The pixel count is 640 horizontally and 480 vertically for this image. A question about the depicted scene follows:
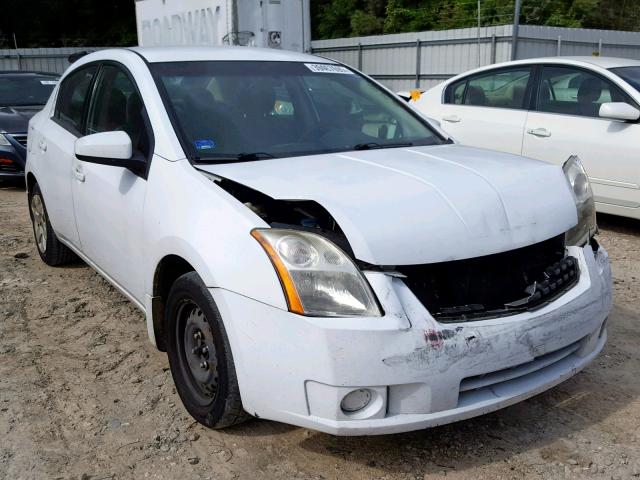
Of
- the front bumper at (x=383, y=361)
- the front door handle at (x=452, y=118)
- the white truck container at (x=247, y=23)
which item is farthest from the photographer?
the white truck container at (x=247, y=23)

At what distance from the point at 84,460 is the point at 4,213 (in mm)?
5453

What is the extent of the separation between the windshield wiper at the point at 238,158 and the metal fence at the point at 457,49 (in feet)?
44.1

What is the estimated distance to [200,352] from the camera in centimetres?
301

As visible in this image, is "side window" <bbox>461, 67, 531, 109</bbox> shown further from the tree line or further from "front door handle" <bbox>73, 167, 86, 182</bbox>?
the tree line

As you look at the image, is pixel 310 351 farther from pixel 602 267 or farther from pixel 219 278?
pixel 602 267

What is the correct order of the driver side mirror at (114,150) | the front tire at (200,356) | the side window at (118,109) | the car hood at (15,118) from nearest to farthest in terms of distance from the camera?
the front tire at (200,356), the driver side mirror at (114,150), the side window at (118,109), the car hood at (15,118)

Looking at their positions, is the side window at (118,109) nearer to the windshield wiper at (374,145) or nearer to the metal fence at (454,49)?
the windshield wiper at (374,145)

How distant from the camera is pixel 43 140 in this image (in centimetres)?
483

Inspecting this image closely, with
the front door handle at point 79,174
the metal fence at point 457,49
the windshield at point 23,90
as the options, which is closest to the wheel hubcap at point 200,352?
the front door handle at point 79,174

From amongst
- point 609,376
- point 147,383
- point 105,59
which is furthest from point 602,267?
point 105,59

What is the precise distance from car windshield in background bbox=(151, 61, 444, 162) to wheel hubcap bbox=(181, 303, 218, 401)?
72 cm

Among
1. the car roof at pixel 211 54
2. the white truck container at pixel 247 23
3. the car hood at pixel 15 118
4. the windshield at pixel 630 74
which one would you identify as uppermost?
the white truck container at pixel 247 23

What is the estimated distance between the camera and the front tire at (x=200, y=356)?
108 inches

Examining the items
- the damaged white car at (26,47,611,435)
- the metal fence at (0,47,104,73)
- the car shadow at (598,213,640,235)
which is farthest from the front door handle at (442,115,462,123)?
the metal fence at (0,47,104,73)
